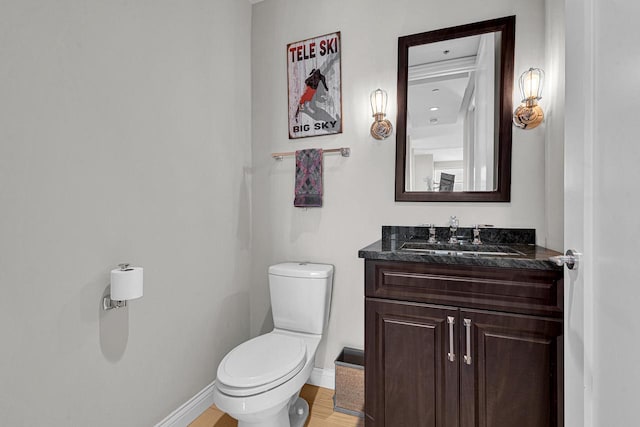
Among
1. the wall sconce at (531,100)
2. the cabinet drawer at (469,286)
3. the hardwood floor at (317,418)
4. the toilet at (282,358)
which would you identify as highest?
the wall sconce at (531,100)

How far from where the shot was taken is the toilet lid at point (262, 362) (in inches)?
51.8

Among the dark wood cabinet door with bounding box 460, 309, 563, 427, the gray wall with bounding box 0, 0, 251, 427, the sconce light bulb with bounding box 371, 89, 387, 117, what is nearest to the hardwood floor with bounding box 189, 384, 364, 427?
the gray wall with bounding box 0, 0, 251, 427

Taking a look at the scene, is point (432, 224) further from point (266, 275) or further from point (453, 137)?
point (266, 275)

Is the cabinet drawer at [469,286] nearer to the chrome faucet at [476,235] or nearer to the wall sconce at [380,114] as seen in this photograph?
the chrome faucet at [476,235]

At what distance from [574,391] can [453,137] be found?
4.29ft

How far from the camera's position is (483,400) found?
4.12 ft

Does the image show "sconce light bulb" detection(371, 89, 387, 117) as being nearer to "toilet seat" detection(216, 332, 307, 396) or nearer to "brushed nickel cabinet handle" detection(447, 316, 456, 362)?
"brushed nickel cabinet handle" detection(447, 316, 456, 362)

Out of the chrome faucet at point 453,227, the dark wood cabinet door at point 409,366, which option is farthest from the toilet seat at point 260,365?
the chrome faucet at point 453,227

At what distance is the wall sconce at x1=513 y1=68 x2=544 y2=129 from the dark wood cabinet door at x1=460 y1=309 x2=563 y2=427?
0.96 meters

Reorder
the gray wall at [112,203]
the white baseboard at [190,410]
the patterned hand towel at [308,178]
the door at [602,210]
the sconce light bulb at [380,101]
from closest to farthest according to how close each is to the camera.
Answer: the door at [602,210]
the gray wall at [112,203]
the white baseboard at [190,410]
the sconce light bulb at [380,101]
the patterned hand towel at [308,178]

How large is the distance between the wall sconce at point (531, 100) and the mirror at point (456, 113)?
106mm

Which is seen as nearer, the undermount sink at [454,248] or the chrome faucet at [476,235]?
the undermount sink at [454,248]

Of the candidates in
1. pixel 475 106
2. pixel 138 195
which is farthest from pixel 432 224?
pixel 138 195

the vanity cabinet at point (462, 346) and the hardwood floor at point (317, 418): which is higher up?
the vanity cabinet at point (462, 346)
